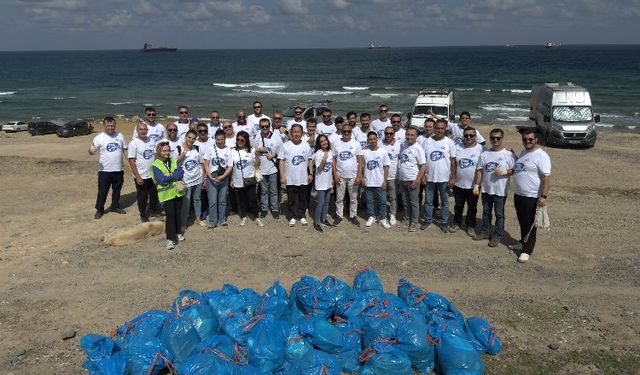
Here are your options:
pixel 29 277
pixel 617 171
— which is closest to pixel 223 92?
pixel 617 171

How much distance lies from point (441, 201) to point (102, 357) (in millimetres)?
5820

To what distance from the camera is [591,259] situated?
25.1 feet

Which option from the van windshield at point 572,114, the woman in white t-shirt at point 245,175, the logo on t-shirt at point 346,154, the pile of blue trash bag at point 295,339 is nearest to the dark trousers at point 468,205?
the logo on t-shirt at point 346,154

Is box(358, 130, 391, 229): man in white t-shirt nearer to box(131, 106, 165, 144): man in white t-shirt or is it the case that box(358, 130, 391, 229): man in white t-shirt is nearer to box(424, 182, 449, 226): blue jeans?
box(424, 182, 449, 226): blue jeans

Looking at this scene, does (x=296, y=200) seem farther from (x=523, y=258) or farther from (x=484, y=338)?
(x=484, y=338)

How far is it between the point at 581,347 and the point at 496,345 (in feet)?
3.31

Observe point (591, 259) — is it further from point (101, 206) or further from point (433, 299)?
point (101, 206)

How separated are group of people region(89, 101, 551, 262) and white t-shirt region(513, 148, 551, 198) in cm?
6

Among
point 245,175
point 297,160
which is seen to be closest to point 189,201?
point 245,175

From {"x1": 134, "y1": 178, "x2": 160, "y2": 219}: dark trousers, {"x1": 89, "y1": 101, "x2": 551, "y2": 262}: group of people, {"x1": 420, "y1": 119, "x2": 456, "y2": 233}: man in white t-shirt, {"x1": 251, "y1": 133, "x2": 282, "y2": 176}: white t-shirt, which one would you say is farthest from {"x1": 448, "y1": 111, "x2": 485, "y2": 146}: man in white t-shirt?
{"x1": 134, "y1": 178, "x2": 160, "y2": 219}: dark trousers

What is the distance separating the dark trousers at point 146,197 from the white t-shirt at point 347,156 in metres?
3.48

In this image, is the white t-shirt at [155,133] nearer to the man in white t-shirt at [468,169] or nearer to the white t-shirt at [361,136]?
the white t-shirt at [361,136]

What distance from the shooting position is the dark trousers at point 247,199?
904 centimetres

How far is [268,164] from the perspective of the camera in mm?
8867
